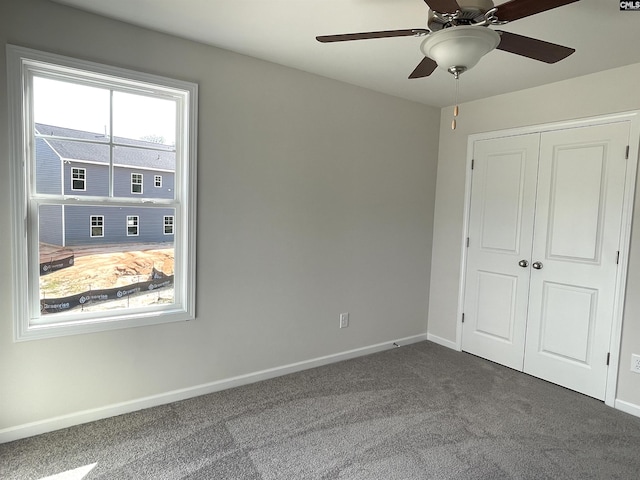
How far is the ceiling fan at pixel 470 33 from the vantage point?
54.1 inches

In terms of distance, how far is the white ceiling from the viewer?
1969mm

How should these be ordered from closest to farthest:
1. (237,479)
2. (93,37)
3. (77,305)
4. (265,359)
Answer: (237,479) < (93,37) < (77,305) < (265,359)

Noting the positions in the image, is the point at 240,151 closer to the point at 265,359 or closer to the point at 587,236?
the point at 265,359

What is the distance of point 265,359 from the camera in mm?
2936

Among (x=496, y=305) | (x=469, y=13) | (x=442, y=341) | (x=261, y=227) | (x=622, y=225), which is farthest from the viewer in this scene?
(x=442, y=341)

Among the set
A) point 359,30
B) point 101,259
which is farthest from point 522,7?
point 101,259

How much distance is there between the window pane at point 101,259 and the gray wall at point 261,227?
187 mm

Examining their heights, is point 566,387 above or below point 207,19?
below

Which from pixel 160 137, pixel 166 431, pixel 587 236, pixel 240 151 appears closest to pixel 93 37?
pixel 160 137

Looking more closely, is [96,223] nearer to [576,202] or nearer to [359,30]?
[359,30]

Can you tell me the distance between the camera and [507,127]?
3281 mm

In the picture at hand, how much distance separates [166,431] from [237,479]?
625 millimetres

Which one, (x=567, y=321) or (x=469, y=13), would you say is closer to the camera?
(x=469, y=13)

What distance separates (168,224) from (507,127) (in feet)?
9.53
